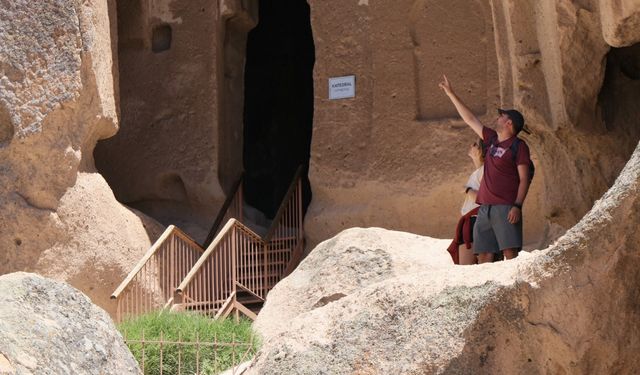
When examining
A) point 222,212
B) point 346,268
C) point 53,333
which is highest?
point 53,333

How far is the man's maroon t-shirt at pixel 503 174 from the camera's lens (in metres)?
7.88

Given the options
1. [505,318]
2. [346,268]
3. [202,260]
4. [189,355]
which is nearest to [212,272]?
[202,260]

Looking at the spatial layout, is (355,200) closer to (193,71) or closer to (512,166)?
(193,71)

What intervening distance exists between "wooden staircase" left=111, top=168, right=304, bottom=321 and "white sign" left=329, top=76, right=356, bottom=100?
1331mm

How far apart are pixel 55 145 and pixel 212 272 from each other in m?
1.73

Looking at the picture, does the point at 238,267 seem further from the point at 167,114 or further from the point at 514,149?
the point at 514,149

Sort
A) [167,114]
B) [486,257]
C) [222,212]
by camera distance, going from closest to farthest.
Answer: [486,257] < [222,212] < [167,114]

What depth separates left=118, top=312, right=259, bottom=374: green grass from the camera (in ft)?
28.3

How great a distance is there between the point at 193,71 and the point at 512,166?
6.93 m

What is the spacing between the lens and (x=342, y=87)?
13422 millimetres

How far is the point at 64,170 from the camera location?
11898 mm

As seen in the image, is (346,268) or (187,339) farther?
(346,268)

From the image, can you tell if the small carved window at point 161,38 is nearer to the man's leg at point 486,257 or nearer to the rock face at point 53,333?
the man's leg at point 486,257

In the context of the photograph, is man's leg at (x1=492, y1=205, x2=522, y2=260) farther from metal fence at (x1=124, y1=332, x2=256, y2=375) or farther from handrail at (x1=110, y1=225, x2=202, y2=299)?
handrail at (x1=110, y1=225, x2=202, y2=299)
